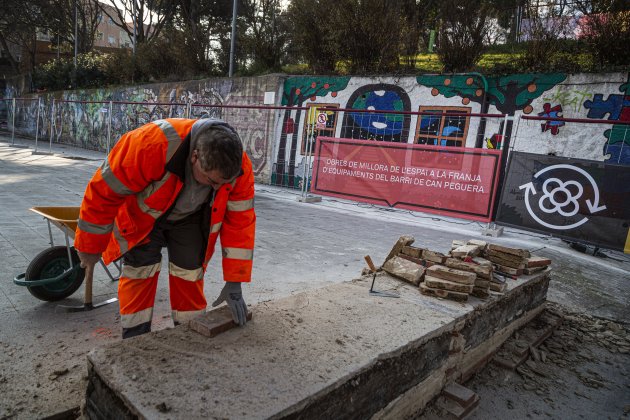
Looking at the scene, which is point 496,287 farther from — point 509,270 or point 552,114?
point 552,114

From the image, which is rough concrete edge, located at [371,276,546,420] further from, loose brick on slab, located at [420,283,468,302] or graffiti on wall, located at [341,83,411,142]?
graffiti on wall, located at [341,83,411,142]

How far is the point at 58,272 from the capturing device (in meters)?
3.35

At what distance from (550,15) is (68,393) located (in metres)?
12.1

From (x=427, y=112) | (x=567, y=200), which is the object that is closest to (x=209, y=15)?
(x=427, y=112)

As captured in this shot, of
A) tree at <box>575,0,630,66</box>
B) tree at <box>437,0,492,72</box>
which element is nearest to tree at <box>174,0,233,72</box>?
tree at <box>437,0,492,72</box>

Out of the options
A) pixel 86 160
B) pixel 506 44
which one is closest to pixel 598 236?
pixel 506 44

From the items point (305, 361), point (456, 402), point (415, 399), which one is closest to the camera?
point (305, 361)

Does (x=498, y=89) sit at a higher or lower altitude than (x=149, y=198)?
higher

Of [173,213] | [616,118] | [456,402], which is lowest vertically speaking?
[456,402]

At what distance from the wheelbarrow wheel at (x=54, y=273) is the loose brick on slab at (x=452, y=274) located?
2.90m

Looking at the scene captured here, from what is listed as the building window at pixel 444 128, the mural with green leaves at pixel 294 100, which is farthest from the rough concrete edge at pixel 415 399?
the mural with green leaves at pixel 294 100

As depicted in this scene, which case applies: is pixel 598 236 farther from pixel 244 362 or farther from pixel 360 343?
pixel 244 362

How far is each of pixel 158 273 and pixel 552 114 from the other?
849 cm

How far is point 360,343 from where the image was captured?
2.11m
